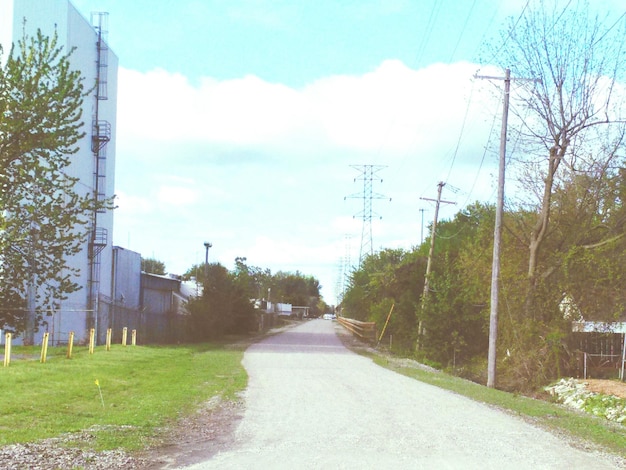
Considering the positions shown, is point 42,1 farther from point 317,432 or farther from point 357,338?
point 317,432

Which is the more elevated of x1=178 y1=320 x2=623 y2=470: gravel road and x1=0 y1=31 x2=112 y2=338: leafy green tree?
x1=0 y1=31 x2=112 y2=338: leafy green tree

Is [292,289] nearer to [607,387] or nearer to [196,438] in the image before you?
[607,387]

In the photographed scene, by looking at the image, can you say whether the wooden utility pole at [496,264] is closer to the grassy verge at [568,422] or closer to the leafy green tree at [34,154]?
the grassy verge at [568,422]

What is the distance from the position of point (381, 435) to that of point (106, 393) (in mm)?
7818

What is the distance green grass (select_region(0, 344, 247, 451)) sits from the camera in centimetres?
1125

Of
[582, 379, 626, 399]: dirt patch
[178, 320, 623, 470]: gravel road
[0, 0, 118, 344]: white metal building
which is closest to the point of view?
[178, 320, 623, 470]: gravel road

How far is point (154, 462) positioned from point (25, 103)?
463 inches

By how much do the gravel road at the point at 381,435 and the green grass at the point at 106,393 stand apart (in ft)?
4.98

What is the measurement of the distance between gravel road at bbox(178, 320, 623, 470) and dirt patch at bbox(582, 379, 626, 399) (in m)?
7.48

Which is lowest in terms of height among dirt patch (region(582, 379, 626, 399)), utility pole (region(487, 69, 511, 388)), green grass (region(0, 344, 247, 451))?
dirt patch (region(582, 379, 626, 399))

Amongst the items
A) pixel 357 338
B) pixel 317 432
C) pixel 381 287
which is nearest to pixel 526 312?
pixel 317 432

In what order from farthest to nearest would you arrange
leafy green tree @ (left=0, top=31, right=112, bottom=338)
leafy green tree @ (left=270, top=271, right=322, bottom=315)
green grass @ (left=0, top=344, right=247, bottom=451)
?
leafy green tree @ (left=270, top=271, right=322, bottom=315) < leafy green tree @ (left=0, top=31, right=112, bottom=338) < green grass @ (left=0, top=344, right=247, bottom=451)

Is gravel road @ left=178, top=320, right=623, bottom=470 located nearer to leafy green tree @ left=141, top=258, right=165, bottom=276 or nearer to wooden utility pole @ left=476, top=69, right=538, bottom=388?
wooden utility pole @ left=476, top=69, right=538, bottom=388

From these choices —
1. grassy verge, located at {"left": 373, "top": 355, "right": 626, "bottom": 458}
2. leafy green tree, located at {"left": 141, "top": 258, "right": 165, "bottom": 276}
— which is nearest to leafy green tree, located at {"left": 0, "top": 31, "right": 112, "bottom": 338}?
grassy verge, located at {"left": 373, "top": 355, "right": 626, "bottom": 458}
